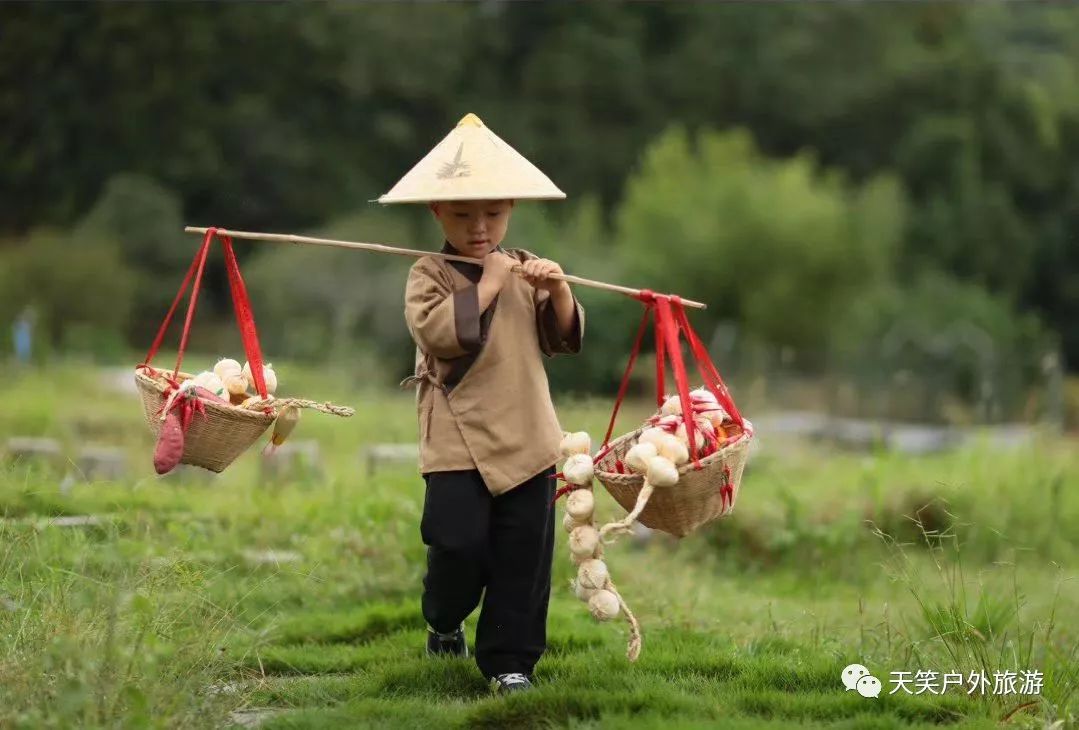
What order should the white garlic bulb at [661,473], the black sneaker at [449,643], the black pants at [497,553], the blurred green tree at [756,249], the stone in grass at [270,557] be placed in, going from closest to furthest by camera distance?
the white garlic bulb at [661,473], the black pants at [497,553], the black sneaker at [449,643], the stone in grass at [270,557], the blurred green tree at [756,249]

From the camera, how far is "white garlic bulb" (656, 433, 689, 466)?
371cm

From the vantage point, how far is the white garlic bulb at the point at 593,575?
149 inches

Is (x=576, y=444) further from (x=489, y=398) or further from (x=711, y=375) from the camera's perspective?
(x=711, y=375)

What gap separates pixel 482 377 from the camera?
4.08 meters

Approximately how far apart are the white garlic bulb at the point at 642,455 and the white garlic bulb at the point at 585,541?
219mm

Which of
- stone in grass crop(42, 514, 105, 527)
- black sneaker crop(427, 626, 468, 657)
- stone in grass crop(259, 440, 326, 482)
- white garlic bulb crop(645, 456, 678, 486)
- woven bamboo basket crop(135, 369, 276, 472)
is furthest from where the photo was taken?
stone in grass crop(259, 440, 326, 482)

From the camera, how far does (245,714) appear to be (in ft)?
13.1

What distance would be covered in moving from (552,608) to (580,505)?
1655 mm

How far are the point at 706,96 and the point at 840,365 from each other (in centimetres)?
1539

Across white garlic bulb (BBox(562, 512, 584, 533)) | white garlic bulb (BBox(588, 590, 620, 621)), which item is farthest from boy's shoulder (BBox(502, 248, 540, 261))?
white garlic bulb (BBox(588, 590, 620, 621))

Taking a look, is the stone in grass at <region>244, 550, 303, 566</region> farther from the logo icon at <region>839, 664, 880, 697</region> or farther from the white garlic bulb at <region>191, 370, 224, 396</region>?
the logo icon at <region>839, 664, 880, 697</region>

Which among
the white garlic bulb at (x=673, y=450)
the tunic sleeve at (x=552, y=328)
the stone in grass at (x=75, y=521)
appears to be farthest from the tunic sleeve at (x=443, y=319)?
the stone in grass at (x=75, y=521)

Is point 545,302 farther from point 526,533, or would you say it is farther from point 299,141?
point 299,141

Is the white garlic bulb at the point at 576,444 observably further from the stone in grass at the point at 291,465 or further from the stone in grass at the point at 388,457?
the stone in grass at the point at 291,465
